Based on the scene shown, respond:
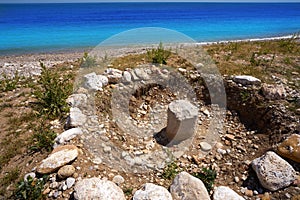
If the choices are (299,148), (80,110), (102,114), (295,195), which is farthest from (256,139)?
(80,110)

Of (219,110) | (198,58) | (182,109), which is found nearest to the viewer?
(182,109)

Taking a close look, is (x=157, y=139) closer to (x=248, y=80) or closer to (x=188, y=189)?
(x=188, y=189)

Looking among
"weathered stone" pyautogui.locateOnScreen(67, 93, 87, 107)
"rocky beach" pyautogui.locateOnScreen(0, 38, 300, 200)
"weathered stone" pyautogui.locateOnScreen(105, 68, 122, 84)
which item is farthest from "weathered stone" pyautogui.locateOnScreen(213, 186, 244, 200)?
"weathered stone" pyautogui.locateOnScreen(105, 68, 122, 84)

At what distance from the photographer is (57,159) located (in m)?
4.14

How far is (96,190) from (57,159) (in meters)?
1.06

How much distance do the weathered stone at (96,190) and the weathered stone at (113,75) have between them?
130 inches

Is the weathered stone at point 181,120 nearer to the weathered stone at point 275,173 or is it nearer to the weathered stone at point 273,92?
the weathered stone at point 275,173

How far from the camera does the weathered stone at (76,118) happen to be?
5.05 meters

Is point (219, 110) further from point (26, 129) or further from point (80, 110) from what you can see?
point (26, 129)

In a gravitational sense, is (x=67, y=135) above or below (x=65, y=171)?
above

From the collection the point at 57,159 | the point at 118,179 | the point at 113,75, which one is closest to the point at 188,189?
the point at 118,179

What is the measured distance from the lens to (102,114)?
5.58 meters

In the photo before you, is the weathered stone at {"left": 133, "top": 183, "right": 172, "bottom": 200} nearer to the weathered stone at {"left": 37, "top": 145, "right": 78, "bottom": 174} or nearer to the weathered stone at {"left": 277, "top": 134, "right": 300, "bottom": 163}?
the weathered stone at {"left": 37, "top": 145, "right": 78, "bottom": 174}

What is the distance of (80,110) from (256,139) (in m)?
3.81
